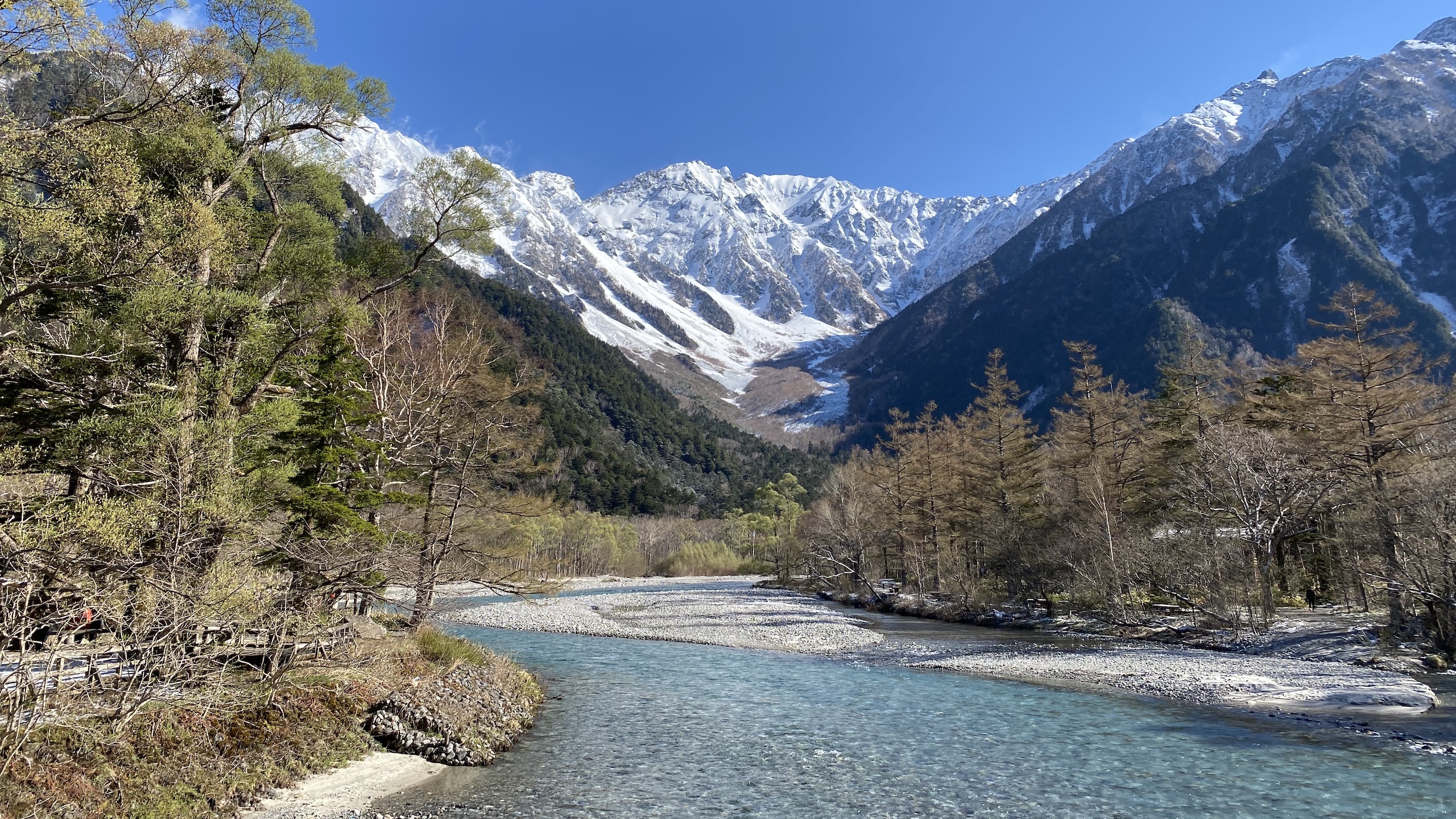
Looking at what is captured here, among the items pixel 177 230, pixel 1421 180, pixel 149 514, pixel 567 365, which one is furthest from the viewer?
pixel 1421 180

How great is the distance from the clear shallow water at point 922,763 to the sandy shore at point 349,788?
0.43 m

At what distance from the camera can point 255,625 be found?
10.5 m

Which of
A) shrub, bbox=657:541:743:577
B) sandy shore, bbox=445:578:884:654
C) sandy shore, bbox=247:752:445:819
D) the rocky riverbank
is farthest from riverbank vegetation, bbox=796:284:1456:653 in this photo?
shrub, bbox=657:541:743:577

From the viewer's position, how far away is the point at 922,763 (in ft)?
39.2

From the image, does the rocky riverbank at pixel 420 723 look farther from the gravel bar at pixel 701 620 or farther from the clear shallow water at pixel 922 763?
the gravel bar at pixel 701 620

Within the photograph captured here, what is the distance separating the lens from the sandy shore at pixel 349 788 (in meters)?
9.12

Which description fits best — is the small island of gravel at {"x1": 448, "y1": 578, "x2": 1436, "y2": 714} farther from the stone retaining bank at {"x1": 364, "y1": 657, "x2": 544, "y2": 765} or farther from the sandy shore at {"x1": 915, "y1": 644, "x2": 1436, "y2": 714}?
the stone retaining bank at {"x1": 364, "y1": 657, "x2": 544, "y2": 765}

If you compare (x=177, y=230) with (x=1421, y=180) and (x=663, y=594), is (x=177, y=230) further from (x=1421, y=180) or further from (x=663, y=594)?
(x=1421, y=180)

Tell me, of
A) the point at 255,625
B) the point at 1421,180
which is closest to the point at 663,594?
the point at 255,625

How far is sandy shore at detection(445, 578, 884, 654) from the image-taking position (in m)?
29.9

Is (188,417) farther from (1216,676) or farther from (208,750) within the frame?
(1216,676)

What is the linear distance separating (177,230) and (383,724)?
888 cm

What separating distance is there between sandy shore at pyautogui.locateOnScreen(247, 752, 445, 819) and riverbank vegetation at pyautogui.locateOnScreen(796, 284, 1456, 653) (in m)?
24.6

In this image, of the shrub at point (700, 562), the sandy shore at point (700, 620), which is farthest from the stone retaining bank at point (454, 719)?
the shrub at point (700, 562)
